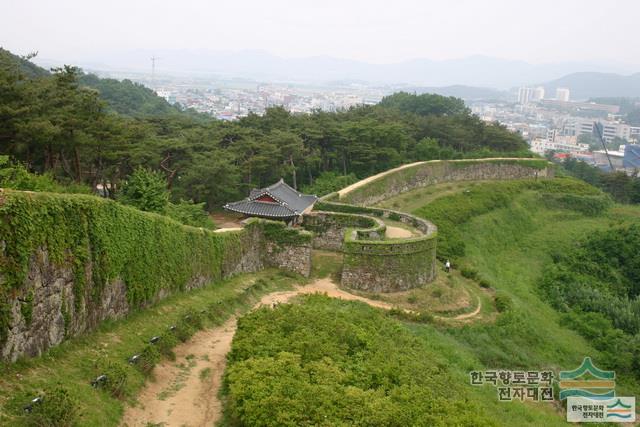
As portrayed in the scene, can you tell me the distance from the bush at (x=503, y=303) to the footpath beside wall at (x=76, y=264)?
38.4 feet

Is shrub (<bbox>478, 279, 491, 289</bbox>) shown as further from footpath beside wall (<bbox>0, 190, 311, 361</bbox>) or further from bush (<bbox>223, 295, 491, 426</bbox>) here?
footpath beside wall (<bbox>0, 190, 311, 361</bbox>)

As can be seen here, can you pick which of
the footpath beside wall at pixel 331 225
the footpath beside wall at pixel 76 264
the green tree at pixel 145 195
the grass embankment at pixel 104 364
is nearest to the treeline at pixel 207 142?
the green tree at pixel 145 195

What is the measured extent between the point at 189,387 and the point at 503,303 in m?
14.5

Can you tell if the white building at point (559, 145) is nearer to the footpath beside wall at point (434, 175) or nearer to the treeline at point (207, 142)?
the treeline at point (207, 142)

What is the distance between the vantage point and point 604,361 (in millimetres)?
21938

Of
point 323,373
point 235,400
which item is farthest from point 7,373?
point 323,373

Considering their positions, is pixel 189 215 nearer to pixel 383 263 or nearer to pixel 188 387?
pixel 383 263

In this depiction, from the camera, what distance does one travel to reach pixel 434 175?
43.1 m

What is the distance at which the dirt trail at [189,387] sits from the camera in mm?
9953

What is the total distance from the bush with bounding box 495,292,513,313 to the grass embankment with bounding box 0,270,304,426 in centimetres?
1131

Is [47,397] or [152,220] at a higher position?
[152,220]

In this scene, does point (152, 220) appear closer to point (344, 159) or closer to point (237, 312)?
point (237, 312)

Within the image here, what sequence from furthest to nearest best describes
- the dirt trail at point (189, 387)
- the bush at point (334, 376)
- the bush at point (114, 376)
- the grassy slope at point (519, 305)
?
the grassy slope at point (519, 305) < the dirt trail at point (189, 387) < the bush at point (114, 376) < the bush at point (334, 376)

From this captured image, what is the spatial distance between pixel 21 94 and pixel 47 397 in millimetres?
15654
